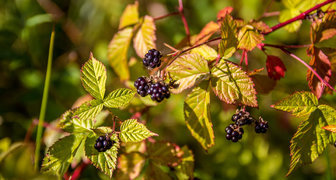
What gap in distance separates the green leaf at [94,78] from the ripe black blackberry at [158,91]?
0.23 m

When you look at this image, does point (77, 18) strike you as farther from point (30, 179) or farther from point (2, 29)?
point (30, 179)

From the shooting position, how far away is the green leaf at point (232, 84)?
3.33 ft

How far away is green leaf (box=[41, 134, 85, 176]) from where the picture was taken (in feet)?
3.67

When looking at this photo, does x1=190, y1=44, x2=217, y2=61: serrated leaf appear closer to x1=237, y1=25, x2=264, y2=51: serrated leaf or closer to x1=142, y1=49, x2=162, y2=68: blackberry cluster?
x1=237, y1=25, x2=264, y2=51: serrated leaf

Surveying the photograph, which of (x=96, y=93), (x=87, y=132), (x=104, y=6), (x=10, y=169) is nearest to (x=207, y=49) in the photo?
(x=96, y=93)

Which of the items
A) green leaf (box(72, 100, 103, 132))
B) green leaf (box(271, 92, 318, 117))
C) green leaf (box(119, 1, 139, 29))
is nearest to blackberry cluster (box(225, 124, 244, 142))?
green leaf (box(271, 92, 318, 117))

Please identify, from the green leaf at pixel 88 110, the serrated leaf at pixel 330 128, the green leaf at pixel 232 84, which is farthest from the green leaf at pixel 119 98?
the serrated leaf at pixel 330 128

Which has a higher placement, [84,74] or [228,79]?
[84,74]

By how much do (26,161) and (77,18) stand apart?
1.59m

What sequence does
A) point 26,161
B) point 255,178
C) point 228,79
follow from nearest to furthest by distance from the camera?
1. point 228,79
2. point 26,161
3. point 255,178

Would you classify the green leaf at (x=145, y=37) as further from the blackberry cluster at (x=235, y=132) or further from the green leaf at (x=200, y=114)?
the blackberry cluster at (x=235, y=132)

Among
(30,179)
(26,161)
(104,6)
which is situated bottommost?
(30,179)

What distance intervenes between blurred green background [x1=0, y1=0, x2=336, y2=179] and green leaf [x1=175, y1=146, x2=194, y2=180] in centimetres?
51

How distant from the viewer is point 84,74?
3.62ft
